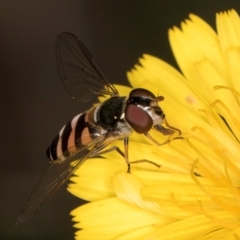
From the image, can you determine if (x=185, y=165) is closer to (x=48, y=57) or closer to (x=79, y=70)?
(x=79, y=70)

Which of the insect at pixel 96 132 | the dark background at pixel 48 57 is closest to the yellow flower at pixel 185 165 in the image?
the insect at pixel 96 132

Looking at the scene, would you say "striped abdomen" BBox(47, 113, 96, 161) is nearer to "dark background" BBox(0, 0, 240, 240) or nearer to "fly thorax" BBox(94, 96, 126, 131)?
"fly thorax" BBox(94, 96, 126, 131)

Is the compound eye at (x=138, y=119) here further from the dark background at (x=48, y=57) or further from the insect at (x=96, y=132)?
the dark background at (x=48, y=57)

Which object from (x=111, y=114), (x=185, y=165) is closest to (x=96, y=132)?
(x=111, y=114)

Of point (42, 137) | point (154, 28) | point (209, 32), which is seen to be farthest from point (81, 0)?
point (209, 32)

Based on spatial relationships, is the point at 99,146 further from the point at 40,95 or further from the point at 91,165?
the point at 40,95
